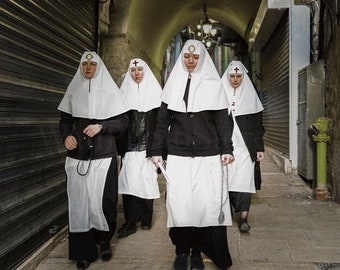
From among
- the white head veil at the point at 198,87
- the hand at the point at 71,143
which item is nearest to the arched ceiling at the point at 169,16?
the white head veil at the point at 198,87

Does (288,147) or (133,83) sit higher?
(133,83)

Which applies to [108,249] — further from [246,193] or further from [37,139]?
[246,193]

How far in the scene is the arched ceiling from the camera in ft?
31.9

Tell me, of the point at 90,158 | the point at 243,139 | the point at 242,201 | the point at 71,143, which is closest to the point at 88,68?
the point at 71,143

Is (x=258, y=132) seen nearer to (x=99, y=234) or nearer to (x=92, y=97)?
(x=92, y=97)

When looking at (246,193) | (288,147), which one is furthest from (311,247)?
(288,147)

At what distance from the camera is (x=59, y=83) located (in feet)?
14.6

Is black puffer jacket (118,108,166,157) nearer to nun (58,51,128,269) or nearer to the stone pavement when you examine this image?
nun (58,51,128,269)

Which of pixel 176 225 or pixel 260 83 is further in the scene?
pixel 260 83

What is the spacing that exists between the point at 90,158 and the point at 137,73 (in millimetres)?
1432

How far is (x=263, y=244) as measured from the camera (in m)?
4.04

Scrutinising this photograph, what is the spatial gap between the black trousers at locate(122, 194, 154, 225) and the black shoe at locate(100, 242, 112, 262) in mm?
847

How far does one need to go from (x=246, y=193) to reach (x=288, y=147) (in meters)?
4.27

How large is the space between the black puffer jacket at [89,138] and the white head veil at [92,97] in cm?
7
